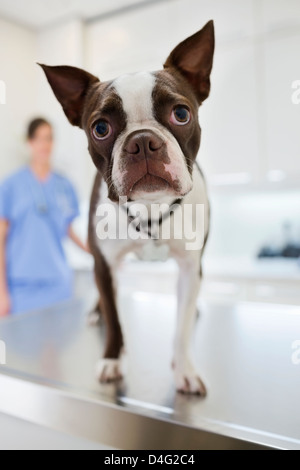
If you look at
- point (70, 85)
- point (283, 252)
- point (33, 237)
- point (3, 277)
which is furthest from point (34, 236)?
point (283, 252)

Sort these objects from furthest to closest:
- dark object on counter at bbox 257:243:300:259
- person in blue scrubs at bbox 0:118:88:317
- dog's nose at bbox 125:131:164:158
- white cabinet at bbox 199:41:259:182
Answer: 1. dark object on counter at bbox 257:243:300:259
2. person in blue scrubs at bbox 0:118:88:317
3. white cabinet at bbox 199:41:259:182
4. dog's nose at bbox 125:131:164:158

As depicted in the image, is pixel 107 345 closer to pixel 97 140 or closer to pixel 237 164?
pixel 97 140

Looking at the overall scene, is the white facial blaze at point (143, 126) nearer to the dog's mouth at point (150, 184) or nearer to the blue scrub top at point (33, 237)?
the dog's mouth at point (150, 184)

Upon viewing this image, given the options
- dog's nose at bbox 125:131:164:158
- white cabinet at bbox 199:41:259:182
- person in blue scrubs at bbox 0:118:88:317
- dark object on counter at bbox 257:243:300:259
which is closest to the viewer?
dog's nose at bbox 125:131:164:158

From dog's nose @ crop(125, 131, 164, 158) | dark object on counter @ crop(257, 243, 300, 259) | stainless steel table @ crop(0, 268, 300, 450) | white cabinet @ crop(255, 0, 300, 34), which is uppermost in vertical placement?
white cabinet @ crop(255, 0, 300, 34)

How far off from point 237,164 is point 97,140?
0.48m

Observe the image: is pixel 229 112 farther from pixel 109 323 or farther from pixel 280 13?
pixel 109 323

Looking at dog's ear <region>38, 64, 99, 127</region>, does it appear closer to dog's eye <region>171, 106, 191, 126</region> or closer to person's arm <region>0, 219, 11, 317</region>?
dog's eye <region>171, 106, 191, 126</region>

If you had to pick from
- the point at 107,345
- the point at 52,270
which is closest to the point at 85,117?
the point at 107,345

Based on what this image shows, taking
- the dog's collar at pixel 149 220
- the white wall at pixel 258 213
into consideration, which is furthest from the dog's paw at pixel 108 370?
the white wall at pixel 258 213

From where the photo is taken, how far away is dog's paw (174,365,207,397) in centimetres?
48

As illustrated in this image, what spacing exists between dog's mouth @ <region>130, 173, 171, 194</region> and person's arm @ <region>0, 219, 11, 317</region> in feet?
1.95

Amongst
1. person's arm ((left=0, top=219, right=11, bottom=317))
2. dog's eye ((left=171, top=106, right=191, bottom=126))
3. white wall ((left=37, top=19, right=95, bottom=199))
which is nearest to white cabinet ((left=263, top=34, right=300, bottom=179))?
dog's eye ((left=171, top=106, right=191, bottom=126))

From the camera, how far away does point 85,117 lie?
1.35 ft
